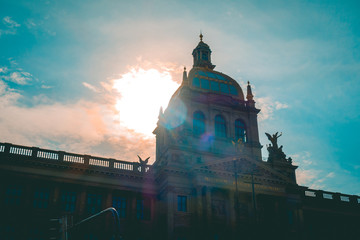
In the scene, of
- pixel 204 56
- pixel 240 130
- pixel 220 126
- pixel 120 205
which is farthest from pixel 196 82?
pixel 120 205

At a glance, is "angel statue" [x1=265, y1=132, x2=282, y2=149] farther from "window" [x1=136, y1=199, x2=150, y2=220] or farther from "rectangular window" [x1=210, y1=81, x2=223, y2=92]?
"window" [x1=136, y1=199, x2=150, y2=220]

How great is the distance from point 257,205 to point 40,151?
25.6m

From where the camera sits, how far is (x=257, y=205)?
47344mm

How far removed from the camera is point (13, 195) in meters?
41.1

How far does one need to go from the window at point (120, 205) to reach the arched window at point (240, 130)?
2099 centimetres

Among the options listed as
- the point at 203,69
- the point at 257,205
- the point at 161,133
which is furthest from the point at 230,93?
the point at 257,205

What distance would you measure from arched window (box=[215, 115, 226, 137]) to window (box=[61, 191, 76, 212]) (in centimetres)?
2288

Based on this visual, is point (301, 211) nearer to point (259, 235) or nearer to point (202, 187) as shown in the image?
point (259, 235)

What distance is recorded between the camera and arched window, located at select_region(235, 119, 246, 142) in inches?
2334

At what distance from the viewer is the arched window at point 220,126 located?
190 feet

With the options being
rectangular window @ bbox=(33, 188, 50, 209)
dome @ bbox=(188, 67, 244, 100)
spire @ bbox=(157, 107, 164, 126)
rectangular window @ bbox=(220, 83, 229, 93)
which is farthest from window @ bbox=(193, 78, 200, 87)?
rectangular window @ bbox=(33, 188, 50, 209)

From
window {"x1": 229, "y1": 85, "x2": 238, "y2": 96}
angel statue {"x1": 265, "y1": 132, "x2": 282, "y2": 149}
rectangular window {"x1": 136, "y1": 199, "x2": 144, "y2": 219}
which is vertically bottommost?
rectangular window {"x1": 136, "y1": 199, "x2": 144, "y2": 219}

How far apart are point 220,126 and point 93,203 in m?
22.7

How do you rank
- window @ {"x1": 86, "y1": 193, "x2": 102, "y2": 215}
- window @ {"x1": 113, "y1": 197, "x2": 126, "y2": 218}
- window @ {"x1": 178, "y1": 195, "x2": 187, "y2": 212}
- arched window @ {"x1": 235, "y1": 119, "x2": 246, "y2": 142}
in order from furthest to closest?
arched window @ {"x1": 235, "y1": 119, "x2": 246, "y2": 142} → window @ {"x1": 113, "y1": 197, "x2": 126, "y2": 218} → window @ {"x1": 178, "y1": 195, "x2": 187, "y2": 212} → window @ {"x1": 86, "y1": 193, "x2": 102, "y2": 215}
